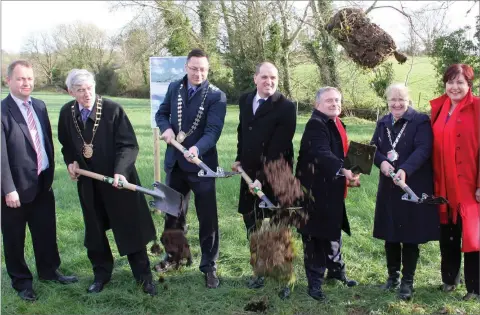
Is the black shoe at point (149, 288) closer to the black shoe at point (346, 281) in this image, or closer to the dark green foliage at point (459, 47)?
the black shoe at point (346, 281)

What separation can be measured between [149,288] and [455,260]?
9.15ft

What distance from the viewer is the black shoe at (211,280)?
14.8 feet

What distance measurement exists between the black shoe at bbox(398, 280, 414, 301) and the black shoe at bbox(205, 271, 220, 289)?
1.66 meters

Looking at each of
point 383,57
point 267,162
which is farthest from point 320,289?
point 383,57

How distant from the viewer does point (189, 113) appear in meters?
4.49

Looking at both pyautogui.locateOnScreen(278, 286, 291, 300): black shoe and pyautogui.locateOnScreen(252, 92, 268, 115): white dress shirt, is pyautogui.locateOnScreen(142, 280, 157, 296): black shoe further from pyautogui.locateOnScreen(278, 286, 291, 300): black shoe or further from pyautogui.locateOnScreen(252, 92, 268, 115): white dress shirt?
pyautogui.locateOnScreen(252, 92, 268, 115): white dress shirt

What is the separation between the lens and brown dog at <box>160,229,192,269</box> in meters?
4.84

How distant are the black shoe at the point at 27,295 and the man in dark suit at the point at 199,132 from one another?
1548mm

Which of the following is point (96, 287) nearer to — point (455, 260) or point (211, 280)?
point (211, 280)

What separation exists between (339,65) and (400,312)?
10.7 metres

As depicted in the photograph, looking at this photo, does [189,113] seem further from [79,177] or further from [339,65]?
[339,65]

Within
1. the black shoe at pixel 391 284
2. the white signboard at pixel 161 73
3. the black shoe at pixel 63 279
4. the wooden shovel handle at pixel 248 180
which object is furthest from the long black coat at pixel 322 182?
the white signboard at pixel 161 73

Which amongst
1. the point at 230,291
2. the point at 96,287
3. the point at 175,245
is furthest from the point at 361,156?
the point at 96,287

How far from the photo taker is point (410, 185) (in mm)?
4094
